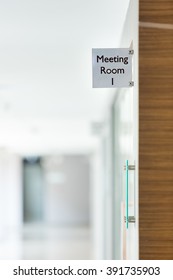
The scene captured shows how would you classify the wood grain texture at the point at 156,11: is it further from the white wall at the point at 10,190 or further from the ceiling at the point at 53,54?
the white wall at the point at 10,190

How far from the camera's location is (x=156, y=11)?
316 centimetres

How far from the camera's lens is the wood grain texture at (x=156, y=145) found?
10.2 ft

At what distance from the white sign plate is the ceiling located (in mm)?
714

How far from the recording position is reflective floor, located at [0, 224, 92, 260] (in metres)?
13.6

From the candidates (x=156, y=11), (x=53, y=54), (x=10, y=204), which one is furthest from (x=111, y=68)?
(x=10, y=204)

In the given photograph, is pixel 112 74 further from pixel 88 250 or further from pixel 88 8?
pixel 88 250

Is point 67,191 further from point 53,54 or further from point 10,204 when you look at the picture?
point 53,54

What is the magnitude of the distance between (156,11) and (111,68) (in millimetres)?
463

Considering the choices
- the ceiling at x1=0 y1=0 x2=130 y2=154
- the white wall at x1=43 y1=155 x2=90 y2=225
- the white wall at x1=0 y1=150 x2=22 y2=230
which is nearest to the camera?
the ceiling at x1=0 y1=0 x2=130 y2=154

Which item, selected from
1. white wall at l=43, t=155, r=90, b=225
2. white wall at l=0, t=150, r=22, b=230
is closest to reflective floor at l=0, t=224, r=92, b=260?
white wall at l=0, t=150, r=22, b=230

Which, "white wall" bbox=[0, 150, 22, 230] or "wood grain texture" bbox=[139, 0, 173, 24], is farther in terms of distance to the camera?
"white wall" bbox=[0, 150, 22, 230]

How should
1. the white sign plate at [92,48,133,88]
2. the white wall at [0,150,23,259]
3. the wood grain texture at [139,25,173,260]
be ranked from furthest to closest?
the white wall at [0,150,23,259] < the white sign plate at [92,48,133,88] < the wood grain texture at [139,25,173,260]

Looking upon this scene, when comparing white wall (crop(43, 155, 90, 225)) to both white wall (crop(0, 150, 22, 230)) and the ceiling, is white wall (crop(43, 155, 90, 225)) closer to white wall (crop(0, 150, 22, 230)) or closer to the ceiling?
white wall (crop(0, 150, 22, 230))
